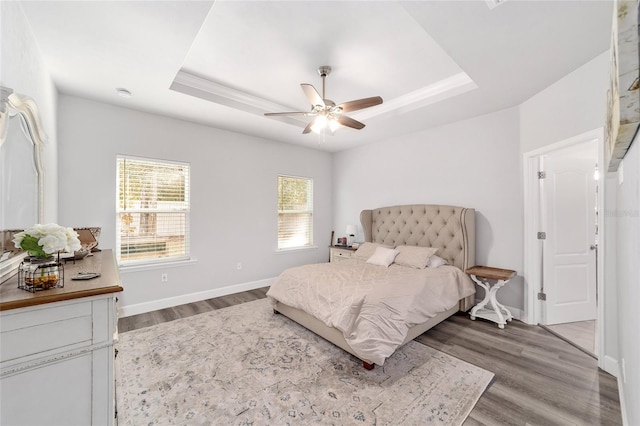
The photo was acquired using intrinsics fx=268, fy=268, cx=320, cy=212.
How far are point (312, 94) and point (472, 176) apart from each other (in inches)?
106

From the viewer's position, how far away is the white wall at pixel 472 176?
349cm

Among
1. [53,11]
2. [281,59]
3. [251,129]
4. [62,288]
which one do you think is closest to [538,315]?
[281,59]

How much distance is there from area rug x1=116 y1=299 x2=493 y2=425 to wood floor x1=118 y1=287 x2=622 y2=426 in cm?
14

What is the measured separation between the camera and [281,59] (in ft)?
8.84

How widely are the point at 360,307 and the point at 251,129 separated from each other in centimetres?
330

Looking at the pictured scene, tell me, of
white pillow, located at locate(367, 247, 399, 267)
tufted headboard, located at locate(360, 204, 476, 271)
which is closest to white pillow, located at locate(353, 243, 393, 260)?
white pillow, located at locate(367, 247, 399, 267)

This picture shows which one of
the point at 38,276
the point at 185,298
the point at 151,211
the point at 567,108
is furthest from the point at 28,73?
the point at 567,108

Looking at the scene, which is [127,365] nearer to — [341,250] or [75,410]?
[75,410]

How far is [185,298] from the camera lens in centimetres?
402

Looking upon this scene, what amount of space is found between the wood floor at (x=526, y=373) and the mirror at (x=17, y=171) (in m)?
1.98

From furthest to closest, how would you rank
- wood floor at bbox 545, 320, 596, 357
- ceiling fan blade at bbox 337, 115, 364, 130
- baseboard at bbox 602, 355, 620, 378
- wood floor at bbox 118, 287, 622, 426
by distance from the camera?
ceiling fan blade at bbox 337, 115, 364, 130, wood floor at bbox 545, 320, 596, 357, baseboard at bbox 602, 355, 620, 378, wood floor at bbox 118, 287, 622, 426

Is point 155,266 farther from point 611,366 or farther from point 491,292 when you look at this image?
point 611,366

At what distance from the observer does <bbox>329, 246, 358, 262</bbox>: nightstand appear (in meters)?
4.99

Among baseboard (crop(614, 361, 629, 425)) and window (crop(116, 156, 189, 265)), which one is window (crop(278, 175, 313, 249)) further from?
baseboard (crop(614, 361, 629, 425))
